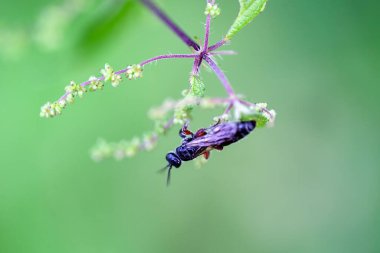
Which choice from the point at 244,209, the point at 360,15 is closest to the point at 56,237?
the point at 244,209

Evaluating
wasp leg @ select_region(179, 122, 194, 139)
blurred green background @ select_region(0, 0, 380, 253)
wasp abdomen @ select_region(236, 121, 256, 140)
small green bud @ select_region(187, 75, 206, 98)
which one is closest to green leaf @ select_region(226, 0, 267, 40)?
small green bud @ select_region(187, 75, 206, 98)

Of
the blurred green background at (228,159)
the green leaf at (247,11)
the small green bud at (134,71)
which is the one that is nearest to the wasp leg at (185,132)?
the small green bud at (134,71)

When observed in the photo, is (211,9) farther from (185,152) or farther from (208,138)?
(185,152)

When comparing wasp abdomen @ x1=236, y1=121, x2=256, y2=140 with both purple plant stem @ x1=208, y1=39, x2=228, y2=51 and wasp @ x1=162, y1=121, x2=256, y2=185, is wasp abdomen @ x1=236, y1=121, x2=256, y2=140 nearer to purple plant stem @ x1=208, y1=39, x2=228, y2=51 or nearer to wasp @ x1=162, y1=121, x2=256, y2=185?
wasp @ x1=162, y1=121, x2=256, y2=185

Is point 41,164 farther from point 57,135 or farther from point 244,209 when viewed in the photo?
point 244,209

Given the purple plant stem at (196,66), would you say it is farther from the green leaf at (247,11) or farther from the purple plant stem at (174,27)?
the green leaf at (247,11)

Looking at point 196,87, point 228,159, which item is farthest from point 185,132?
point 228,159
